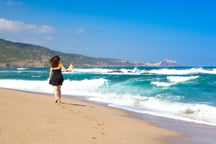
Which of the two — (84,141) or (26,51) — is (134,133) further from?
(26,51)

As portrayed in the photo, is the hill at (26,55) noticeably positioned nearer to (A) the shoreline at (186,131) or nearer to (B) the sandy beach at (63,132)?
(A) the shoreline at (186,131)

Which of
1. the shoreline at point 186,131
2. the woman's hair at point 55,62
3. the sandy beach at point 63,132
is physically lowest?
the shoreline at point 186,131

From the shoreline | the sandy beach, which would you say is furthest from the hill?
the sandy beach

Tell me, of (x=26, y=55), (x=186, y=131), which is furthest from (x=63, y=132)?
(x=26, y=55)

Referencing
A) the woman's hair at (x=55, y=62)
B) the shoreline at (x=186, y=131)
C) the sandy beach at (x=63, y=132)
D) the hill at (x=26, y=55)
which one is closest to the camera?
the sandy beach at (x=63, y=132)

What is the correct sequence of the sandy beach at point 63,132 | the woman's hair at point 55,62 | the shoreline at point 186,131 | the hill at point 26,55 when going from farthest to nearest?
the hill at point 26,55 → the woman's hair at point 55,62 → the shoreline at point 186,131 → the sandy beach at point 63,132

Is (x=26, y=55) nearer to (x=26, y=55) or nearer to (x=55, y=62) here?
(x=26, y=55)

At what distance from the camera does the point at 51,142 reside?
5.71m

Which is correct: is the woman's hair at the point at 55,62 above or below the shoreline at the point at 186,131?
above

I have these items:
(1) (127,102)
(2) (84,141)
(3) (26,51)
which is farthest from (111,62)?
(2) (84,141)

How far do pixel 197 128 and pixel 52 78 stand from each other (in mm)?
4993

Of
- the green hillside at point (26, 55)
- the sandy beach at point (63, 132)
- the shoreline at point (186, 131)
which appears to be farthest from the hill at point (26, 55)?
the sandy beach at point (63, 132)

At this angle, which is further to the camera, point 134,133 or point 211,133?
point 211,133

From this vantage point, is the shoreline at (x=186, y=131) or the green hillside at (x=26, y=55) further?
the green hillside at (x=26, y=55)
